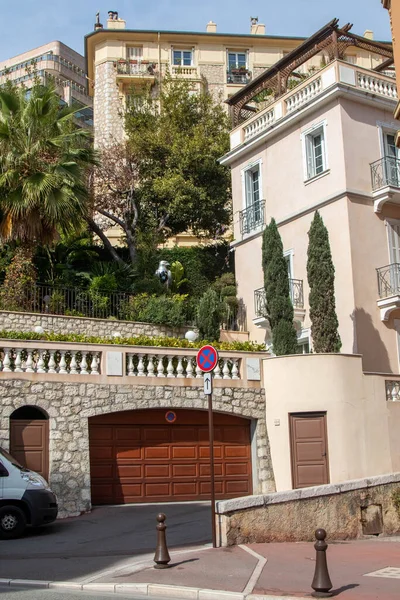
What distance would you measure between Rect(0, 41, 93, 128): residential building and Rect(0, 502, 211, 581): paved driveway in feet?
158

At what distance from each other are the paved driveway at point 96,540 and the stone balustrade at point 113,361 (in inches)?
122

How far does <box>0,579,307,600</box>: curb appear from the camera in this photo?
918cm

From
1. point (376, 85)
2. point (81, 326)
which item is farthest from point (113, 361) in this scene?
point (376, 85)

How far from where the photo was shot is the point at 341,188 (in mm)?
22812

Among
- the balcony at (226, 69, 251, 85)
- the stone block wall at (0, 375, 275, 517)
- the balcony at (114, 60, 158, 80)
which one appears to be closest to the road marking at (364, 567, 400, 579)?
the stone block wall at (0, 375, 275, 517)

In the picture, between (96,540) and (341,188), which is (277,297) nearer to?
(341,188)

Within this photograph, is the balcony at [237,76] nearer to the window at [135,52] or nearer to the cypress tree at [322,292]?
the window at [135,52]

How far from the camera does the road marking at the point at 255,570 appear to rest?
9531 millimetres

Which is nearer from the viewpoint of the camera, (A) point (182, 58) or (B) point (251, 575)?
(B) point (251, 575)

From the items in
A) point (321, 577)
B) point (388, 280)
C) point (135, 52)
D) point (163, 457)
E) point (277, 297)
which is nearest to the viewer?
point (321, 577)

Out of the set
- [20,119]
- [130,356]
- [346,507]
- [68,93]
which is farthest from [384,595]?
[68,93]

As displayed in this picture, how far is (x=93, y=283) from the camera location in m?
27.4

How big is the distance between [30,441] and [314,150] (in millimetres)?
13182

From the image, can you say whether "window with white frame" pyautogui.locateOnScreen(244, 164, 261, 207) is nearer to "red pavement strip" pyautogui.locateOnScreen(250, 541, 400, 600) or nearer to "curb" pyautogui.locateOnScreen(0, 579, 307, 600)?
"red pavement strip" pyautogui.locateOnScreen(250, 541, 400, 600)
